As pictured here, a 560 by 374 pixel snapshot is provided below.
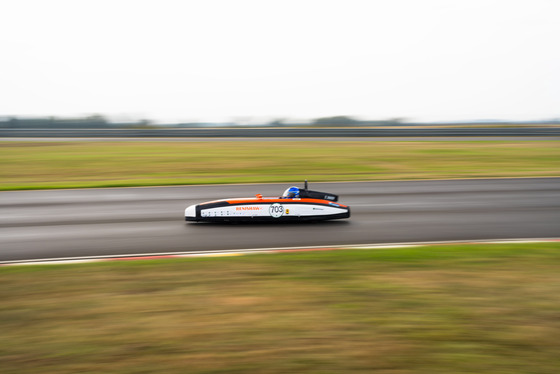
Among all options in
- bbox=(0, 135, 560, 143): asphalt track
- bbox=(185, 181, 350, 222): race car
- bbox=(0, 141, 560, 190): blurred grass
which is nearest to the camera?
bbox=(185, 181, 350, 222): race car

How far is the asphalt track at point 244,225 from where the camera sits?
8711 mm

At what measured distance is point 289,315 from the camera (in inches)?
206

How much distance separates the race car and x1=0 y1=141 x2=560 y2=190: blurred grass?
6846 millimetres

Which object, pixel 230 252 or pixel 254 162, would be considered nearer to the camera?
pixel 230 252

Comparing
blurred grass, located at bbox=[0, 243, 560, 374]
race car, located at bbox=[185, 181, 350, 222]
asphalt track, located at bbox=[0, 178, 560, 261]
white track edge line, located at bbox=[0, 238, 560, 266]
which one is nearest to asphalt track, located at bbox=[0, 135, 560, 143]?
asphalt track, located at bbox=[0, 178, 560, 261]

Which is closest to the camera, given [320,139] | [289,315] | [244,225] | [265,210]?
[289,315]

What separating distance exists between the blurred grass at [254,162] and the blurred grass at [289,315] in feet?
33.4

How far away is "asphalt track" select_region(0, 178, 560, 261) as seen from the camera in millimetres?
8711

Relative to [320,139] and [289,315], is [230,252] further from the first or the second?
[320,139]

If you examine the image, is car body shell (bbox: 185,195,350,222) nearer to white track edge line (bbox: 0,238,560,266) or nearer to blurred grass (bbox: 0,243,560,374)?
white track edge line (bbox: 0,238,560,266)

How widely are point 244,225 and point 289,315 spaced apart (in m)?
4.95

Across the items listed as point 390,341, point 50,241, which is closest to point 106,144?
point 50,241

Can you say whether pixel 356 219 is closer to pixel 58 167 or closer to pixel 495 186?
pixel 495 186

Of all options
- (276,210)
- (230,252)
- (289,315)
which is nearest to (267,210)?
(276,210)
